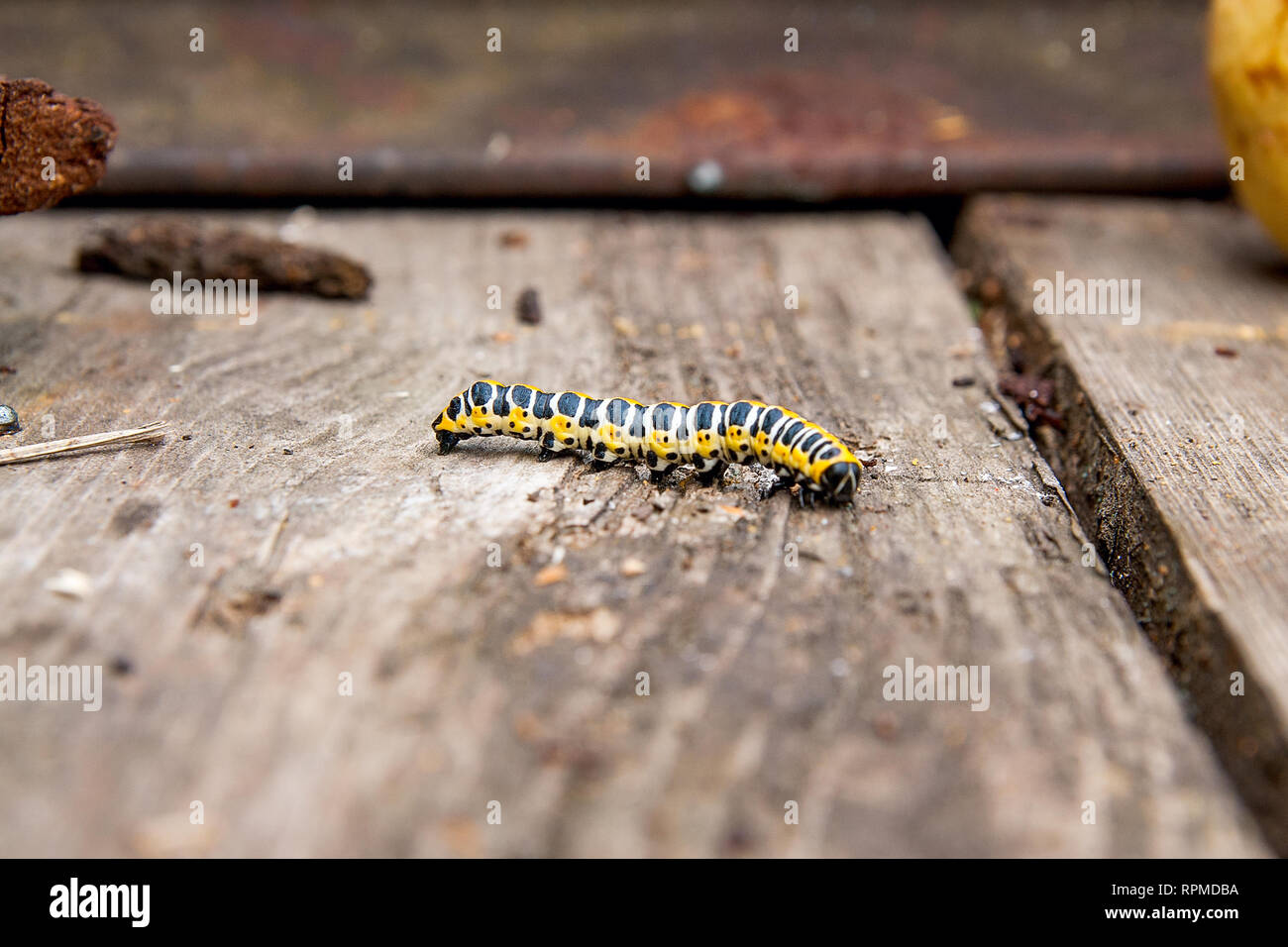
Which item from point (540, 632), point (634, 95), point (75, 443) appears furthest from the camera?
point (634, 95)

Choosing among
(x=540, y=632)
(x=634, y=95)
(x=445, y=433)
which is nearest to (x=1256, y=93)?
(x=634, y=95)

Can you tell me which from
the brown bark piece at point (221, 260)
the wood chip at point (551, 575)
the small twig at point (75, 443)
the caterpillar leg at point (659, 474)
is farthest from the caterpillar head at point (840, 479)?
the brown bark piece at point (221, 260)

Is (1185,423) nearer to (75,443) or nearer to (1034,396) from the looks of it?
(1034,396)

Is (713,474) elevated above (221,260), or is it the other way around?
(221,260)

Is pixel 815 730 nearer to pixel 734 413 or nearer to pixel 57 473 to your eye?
pixel 734 413

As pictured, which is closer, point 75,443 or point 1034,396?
point 75,443

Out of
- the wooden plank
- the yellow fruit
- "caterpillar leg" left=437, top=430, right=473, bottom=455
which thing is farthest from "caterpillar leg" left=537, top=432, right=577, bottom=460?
the yellow fruit

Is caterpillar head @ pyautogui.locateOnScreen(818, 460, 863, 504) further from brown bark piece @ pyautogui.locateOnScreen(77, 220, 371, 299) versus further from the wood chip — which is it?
brown bark piece @ pyautogui.locateOnScreen(77, 220, 371, 299)

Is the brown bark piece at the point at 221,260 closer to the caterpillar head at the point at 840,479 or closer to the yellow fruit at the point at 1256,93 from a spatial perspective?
the caterpillar head at the point at 840,479
